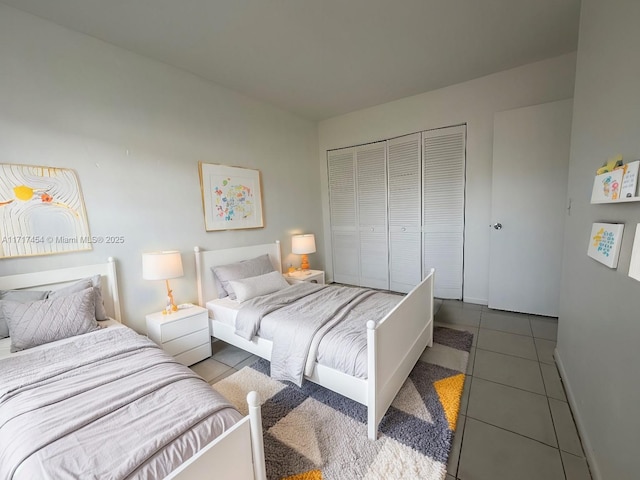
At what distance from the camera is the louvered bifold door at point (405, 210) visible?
147 inches

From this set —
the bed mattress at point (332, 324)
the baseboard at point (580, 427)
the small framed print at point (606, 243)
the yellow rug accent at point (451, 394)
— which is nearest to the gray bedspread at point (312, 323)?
the bed mattress at point (332, 324)

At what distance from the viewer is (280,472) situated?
1.36m

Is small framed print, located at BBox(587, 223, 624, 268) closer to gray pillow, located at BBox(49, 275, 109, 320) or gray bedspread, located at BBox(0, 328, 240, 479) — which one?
gray bedspread, located at BBox(0, 328, 240, 479)

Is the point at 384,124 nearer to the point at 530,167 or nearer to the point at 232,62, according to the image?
→ the point at 530,167

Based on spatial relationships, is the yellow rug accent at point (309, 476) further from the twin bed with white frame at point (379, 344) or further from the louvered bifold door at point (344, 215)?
the louvered bifold door at point (344, 215)

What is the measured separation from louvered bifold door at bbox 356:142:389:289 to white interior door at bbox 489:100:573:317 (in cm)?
140

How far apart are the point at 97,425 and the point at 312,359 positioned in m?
1.12

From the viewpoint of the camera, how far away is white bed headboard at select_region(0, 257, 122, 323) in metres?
1.81

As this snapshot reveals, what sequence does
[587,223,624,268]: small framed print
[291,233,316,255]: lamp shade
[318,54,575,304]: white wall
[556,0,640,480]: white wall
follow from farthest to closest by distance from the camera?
[291,233,316,255]: lamp shade
[318,54,575,304]: white wall
[587,223,624,268]: small framed print
[556,0,640,480]: white wall

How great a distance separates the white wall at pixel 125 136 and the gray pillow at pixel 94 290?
18 cm

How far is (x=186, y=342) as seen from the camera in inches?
92.2

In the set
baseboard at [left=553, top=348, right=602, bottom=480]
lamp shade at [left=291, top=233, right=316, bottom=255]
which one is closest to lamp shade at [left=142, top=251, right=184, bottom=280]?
lamp shade at [left=291, top=233, right=316, bottom=255]

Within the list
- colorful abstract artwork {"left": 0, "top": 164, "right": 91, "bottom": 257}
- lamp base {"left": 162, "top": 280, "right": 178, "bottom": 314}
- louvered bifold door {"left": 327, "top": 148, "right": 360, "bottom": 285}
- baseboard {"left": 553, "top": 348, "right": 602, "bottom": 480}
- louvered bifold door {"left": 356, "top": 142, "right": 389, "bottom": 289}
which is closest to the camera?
baseboard {"left": 553, "top": 348, "right": 602, "bottom": 480}

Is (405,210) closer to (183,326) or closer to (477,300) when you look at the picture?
(477,300)
